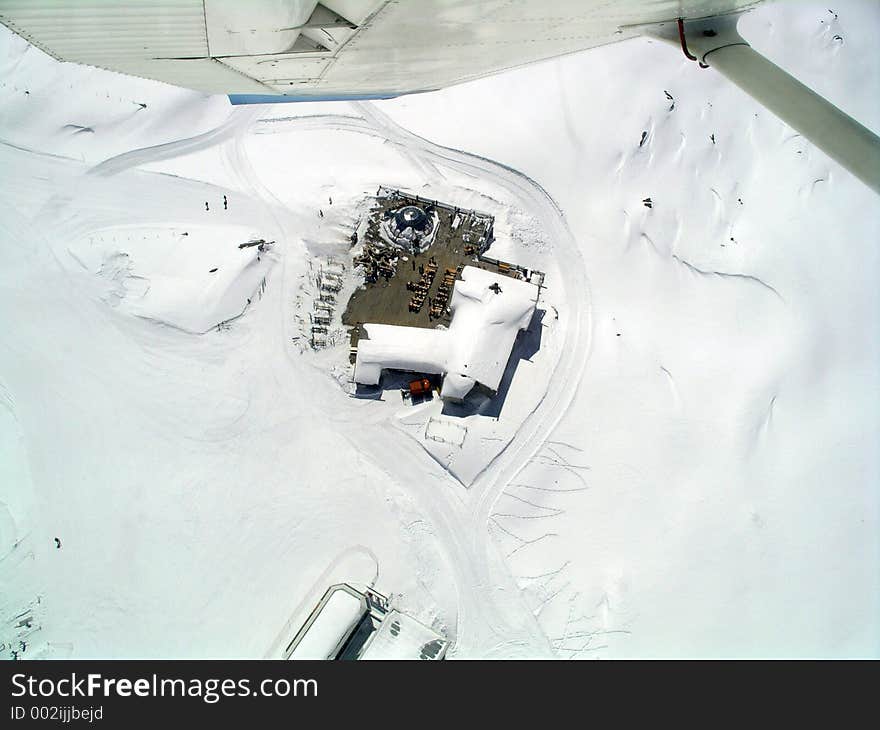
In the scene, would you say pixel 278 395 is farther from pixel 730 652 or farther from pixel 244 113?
pixel 730 652

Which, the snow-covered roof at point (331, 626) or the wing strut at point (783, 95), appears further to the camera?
the snow-covered roof at point (331, 626)

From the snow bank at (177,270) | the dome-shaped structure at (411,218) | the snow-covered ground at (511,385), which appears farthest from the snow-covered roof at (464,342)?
the snow bank at (177,270)

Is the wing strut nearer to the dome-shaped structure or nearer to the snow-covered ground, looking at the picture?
the snow-covered ground

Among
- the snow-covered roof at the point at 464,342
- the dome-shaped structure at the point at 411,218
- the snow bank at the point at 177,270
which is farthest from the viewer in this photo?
the dome-shaped structure at the point at 411,218

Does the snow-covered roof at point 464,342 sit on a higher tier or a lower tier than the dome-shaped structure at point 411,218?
lower

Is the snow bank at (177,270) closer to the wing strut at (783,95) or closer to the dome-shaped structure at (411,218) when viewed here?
the dome-shaped structure at (411,218)

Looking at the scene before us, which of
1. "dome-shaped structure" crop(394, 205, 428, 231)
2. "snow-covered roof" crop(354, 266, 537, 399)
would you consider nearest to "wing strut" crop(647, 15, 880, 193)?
"snow-covered roof" crop(354, 266, 537, 399)
